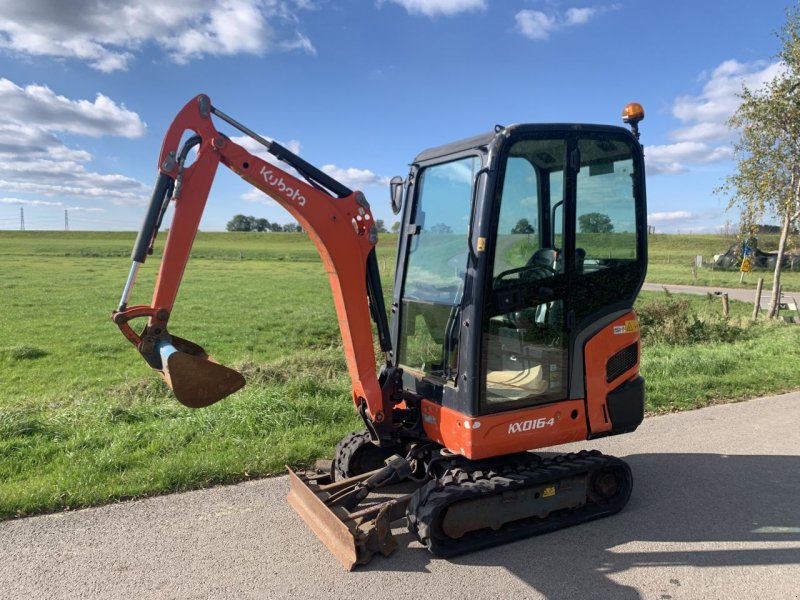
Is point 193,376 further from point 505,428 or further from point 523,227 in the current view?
point 523,227

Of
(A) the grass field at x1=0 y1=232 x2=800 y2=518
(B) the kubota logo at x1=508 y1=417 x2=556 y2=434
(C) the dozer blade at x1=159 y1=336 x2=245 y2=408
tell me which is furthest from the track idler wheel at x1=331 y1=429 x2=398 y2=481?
(C) the dozer blade at x1=159 y1=336 x2=245 y2=408

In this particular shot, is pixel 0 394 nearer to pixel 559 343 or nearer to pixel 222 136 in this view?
pixel 222 136

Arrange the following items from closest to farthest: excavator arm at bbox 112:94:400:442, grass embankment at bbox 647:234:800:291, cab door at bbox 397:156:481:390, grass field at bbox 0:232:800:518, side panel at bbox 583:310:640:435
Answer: excavator arm at bbox 112:94:400:442 → cab door at bbox 397:156:481:390 → side panel at bbox 583:310:640:435 → grass field at bbox 0:232:800:518 → grass embankment at bbox 647:234:800:291

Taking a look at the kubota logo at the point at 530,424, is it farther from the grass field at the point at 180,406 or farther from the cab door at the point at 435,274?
the grass field at the point at 180,406

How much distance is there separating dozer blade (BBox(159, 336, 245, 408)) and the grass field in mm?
1417

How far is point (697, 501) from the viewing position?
4754mm

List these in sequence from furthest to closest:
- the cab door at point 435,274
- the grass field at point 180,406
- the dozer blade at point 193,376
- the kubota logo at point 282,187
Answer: the grass field at point 180,406 → the cab door at point 435,274 → the kubota logo at point 282,187 → the dozer blade at point 193,376

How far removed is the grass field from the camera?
498 cm

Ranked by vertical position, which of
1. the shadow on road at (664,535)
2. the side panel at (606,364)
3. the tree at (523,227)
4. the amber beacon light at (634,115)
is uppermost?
the amber beacon light at (634,115)

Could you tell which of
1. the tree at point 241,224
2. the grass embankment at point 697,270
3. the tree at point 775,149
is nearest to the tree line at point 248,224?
the tree at point 241,224

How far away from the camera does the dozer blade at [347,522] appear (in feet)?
12.1

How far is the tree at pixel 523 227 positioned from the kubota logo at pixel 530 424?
1.34 meters

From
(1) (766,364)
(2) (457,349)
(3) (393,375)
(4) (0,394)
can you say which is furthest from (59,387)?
(1) (766,364)

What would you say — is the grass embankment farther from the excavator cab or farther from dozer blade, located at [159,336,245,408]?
dozer blade, located at [159,336,245,408]
